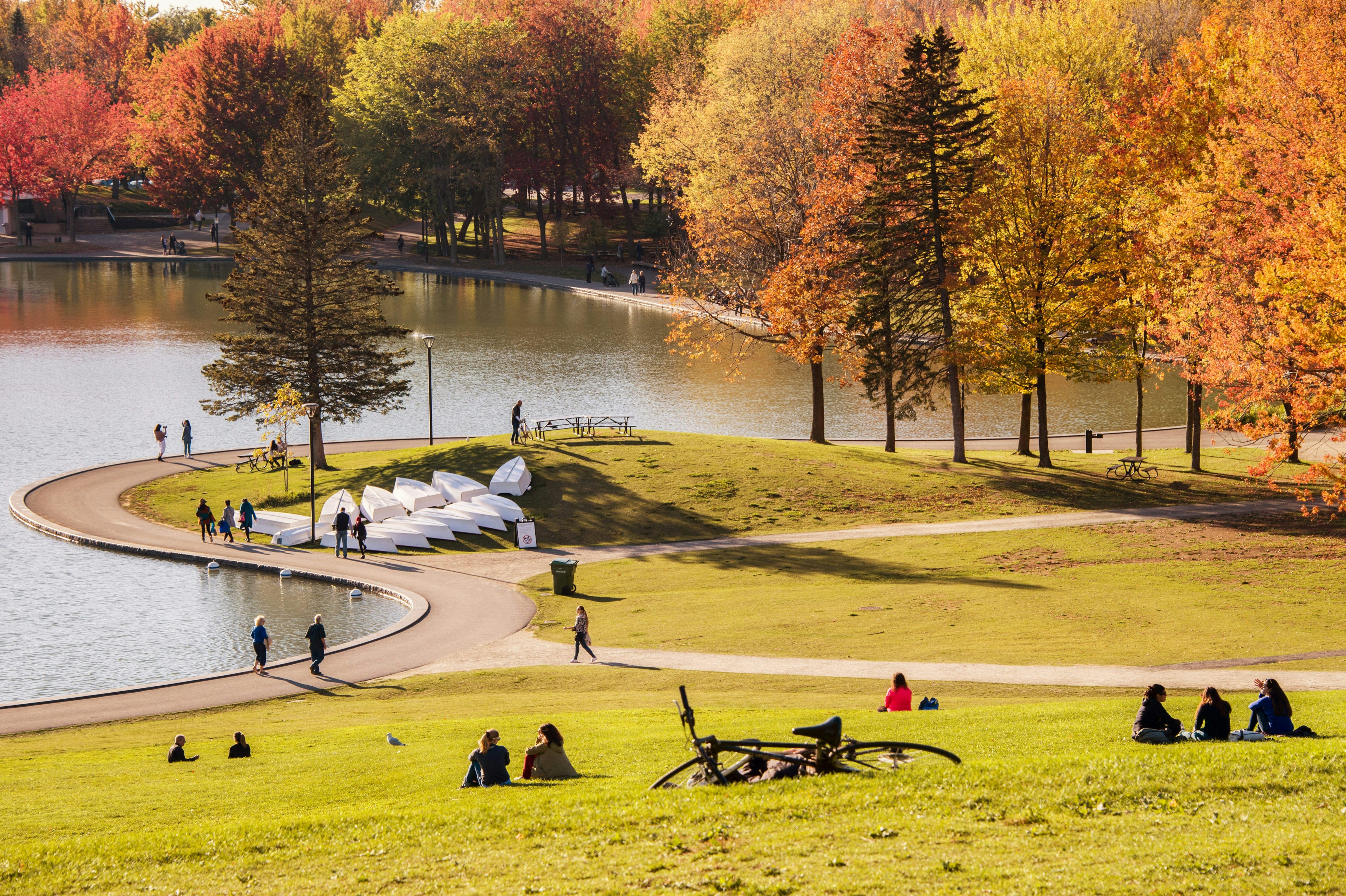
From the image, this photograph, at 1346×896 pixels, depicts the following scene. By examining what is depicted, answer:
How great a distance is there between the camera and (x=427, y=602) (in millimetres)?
30906

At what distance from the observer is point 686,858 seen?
38.3 ft

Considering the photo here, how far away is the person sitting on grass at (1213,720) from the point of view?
1616 centimetres

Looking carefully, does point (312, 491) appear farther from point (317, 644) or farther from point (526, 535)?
point (317, 644)

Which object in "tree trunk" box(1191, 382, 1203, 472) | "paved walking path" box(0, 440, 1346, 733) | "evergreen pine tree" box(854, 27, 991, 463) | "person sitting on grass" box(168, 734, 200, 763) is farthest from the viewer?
"tree trunk" box(1191, 382, 1203, 472)

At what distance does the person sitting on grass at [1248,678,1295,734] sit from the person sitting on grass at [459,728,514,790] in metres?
10.7

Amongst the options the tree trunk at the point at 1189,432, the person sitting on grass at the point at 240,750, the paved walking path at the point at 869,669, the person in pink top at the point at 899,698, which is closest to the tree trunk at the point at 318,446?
the paved walking path at the point at 869,669

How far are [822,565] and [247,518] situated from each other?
64.8 feet

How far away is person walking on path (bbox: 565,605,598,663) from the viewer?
82.4 ft

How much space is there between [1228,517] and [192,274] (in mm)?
97918

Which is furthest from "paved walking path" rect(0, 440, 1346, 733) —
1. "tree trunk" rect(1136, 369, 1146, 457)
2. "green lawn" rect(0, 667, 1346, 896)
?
"tree trunk" rect(1136, 369, 1146, 457)

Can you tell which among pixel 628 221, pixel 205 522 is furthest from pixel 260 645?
pixel 628 221

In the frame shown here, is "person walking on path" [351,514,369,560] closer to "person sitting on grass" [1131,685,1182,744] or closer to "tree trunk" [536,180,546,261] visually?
"person sitting on grass" [1131,685,1182,744]

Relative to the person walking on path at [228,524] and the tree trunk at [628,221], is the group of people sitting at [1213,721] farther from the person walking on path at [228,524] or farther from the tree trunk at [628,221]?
the tree trunk at [628,221]

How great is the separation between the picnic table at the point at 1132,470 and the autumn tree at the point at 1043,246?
10.6 feet
